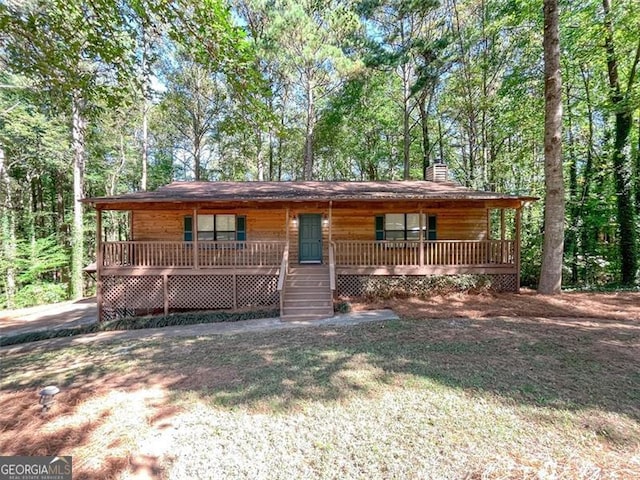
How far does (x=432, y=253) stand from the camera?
11195 mm

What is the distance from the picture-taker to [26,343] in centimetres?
853

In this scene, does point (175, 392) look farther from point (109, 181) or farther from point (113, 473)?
point (109, 181)

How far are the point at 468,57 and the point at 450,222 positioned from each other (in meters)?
12.2

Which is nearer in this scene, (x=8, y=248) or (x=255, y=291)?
(x=255, y=291)

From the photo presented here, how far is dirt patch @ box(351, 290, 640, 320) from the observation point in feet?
26.0

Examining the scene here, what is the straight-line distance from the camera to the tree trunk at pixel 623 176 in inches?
477

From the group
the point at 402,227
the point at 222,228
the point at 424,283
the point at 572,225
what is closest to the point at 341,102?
the point at 402,227

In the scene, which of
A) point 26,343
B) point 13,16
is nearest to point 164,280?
point 26,343

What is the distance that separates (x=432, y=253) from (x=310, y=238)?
4521mm

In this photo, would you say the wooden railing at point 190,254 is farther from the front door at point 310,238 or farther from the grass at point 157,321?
the grass at point 157,321

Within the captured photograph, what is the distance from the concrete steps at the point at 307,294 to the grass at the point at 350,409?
2.61m

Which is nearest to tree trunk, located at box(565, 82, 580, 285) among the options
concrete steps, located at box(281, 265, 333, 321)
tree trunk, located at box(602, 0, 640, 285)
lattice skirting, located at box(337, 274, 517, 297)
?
tree trunk, located at box(602, 0, 640, 285)

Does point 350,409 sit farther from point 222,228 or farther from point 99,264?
point 99,264

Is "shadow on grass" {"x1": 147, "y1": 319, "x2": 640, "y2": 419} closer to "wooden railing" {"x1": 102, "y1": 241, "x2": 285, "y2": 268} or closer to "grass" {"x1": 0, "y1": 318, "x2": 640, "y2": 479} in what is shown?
"grass" {"x1": 0, "y1": 318, "x2": 640, "y2": 479}
